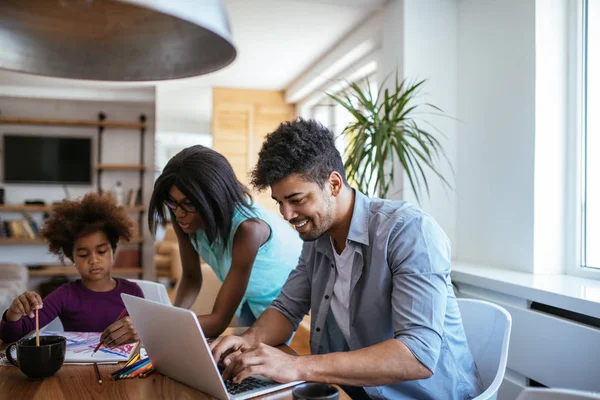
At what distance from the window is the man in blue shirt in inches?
60.1

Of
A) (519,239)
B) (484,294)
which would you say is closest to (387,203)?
(484,294)

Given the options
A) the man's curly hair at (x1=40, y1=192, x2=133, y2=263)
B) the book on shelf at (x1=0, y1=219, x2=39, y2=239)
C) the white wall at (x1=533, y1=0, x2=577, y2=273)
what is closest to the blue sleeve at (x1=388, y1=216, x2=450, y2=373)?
the man's curly hair at (x1=40, y1=192, x2=133, y2=263)

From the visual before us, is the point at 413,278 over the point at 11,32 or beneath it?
beneath

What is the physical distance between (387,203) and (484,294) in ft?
4.74

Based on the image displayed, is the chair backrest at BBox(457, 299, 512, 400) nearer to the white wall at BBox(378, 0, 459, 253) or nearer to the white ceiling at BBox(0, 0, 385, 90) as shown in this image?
the white wall at BBox(378, 0, 459, 253)

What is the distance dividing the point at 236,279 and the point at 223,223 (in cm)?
Result: 17

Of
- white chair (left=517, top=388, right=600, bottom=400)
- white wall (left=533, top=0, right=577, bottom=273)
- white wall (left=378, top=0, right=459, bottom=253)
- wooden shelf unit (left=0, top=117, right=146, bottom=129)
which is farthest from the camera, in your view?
wooden shelf unit (left=0, top=117, right=146, bottom=129)

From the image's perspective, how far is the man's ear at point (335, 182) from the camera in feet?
4.61

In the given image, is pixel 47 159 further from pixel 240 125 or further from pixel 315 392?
pixel 315 392

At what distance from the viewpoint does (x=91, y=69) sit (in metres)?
0.94

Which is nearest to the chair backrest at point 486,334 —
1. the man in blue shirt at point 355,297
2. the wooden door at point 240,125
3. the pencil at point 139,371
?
the man in blue shirt at point 355,297

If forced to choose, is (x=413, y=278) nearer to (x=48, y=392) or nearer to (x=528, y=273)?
(x=48, y=392)

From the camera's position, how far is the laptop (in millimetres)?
1021

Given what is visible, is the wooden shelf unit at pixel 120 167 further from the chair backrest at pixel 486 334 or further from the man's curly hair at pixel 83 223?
the chair backrest at pixel 486 334
